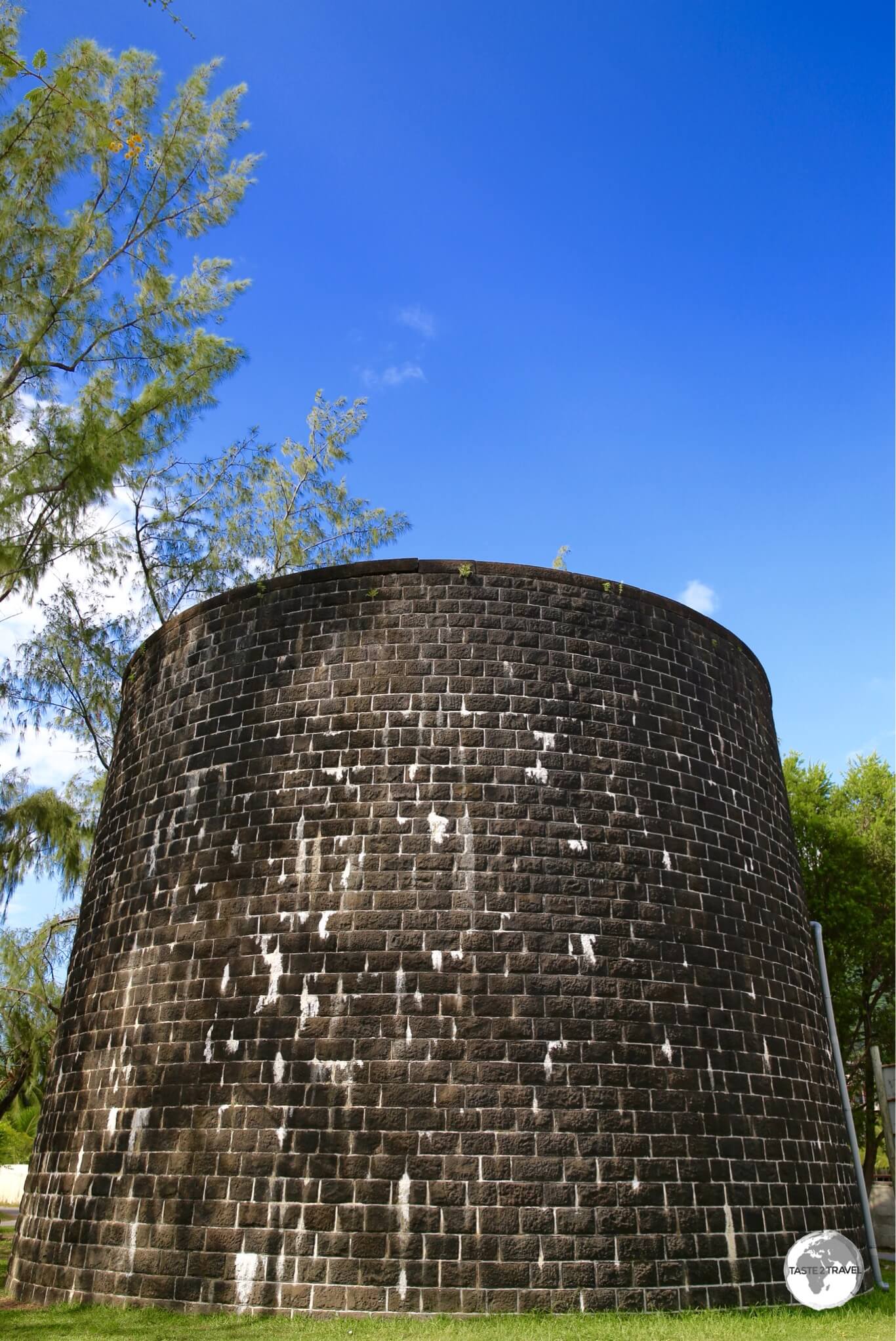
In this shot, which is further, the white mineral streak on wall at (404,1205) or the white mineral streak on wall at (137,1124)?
the white mineral streak on wall at (137,1124)

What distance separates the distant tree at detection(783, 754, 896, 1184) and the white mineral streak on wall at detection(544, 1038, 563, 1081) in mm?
12982

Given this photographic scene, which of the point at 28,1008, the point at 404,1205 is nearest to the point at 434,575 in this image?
the point at 404,1205

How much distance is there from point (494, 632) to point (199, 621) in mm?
3261

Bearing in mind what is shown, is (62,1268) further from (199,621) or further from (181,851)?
(199,621)

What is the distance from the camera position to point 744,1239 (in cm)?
771

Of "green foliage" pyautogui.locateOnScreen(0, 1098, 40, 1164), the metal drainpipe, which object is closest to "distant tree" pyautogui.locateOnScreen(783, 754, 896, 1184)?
the metal drainpipe

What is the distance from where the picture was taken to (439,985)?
7.75 metres

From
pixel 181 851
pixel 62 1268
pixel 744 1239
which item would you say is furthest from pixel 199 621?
pixel 744 1239

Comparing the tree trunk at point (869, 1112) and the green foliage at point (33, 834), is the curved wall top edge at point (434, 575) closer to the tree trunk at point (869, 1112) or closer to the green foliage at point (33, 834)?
the green foliage at point (33, 834)

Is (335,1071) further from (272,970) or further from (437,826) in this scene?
(437,826)

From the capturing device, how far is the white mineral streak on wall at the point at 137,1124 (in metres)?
8.16

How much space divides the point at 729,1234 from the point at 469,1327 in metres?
2.25

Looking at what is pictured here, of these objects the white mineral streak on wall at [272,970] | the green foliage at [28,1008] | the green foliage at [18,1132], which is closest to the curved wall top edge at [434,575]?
the white mineral streak on wall at [272,970]

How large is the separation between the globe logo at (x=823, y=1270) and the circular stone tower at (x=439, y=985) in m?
0.13
